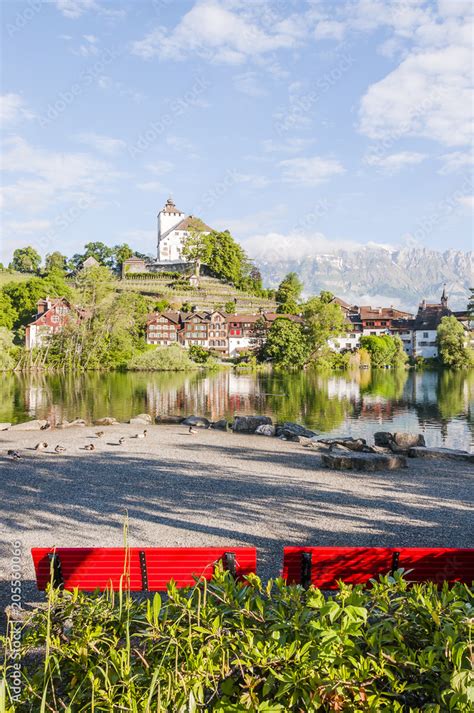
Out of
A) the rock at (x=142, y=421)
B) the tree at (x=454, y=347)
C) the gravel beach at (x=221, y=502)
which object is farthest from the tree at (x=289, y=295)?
the gravel beach at (x=221, y=502)

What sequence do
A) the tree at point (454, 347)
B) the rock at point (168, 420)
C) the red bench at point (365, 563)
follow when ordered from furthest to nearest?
the tree at point (454, 347) < the rock at point (168, 420) < the red bench at point (365, 563)

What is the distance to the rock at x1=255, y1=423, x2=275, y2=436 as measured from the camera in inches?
1044

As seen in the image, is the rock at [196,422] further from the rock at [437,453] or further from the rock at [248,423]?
the rock at [437,453]

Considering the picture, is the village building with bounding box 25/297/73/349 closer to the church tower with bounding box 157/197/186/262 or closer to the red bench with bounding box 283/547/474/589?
the church tower with bounding box 157/197/186/262

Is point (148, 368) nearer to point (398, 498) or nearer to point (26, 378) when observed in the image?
point (26, 378)

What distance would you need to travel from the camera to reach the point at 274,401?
143 feet

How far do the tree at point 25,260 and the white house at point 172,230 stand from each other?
34.4 metres

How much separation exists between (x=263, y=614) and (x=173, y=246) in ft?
523

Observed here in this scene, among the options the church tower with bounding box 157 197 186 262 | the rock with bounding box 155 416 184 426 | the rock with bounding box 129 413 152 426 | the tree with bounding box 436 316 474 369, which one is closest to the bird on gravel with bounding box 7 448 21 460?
the rock with bounding box 129 413 152 426

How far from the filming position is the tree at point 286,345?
91.9 meters

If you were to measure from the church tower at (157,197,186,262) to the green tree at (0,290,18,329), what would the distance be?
65.9 m

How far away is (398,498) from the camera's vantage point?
13430mm

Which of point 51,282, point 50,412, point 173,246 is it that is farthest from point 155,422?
point 173,246

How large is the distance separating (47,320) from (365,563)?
92143 millimetres
